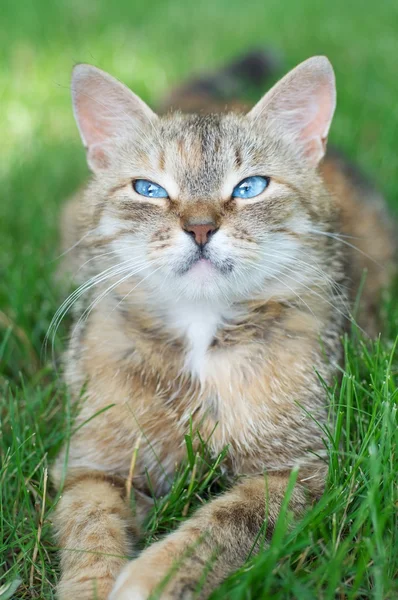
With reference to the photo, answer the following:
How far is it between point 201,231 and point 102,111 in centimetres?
72

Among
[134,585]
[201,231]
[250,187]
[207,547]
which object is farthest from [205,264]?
[134,585]

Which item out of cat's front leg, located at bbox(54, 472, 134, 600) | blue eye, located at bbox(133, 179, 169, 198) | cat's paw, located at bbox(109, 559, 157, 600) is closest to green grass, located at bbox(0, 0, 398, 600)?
cat's front leg, located at bbox(54, 472, 134, 600)

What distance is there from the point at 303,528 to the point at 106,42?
17.6ft

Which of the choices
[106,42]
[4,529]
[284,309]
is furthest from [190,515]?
[106,42]

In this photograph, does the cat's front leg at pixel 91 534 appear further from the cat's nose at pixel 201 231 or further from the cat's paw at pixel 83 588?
the cat's nose at pixel 201 231

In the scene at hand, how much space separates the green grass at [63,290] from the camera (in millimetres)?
1720

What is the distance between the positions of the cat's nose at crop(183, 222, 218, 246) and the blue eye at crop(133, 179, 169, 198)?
24cm

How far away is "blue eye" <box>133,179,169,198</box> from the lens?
215 cm

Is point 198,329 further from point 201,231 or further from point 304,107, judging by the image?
point 304,107

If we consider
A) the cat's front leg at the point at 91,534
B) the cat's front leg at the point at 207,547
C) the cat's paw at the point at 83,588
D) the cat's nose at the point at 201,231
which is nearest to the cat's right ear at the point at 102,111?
the cat's nose at the point at 201,231

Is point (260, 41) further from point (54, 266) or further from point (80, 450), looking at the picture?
point (80, 450)

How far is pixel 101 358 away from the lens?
2285 mm

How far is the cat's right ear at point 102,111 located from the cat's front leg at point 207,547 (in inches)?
47.2

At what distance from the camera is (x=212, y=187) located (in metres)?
2.08
